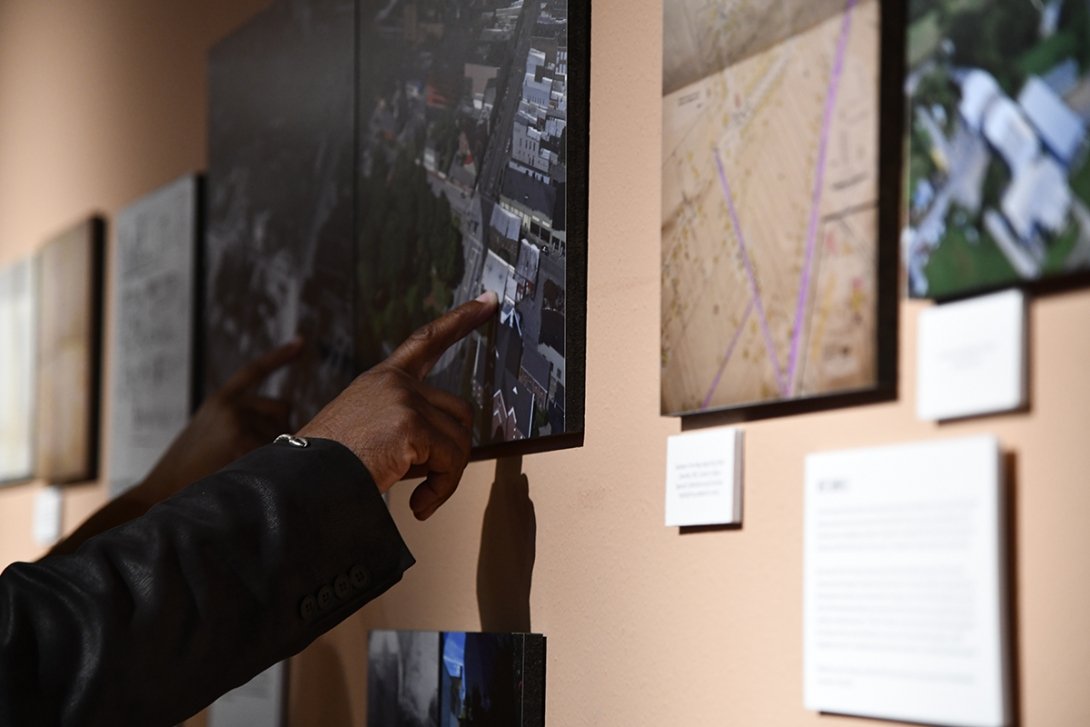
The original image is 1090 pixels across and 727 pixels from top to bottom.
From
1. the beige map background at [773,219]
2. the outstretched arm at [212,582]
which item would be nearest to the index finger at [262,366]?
the outstretched arm at [212,582]

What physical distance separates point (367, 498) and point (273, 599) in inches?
5.7

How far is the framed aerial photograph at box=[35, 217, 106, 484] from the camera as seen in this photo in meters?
3.35

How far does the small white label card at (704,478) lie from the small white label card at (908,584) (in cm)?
11

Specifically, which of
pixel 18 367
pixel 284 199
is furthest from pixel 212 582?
pixel 18 367

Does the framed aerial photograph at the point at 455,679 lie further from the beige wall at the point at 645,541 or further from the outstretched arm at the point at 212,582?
the outstretched arm at the point at 212,582

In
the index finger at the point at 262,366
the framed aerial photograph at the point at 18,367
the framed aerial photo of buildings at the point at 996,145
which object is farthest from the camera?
the framed aerial photograph at the point at 18,367

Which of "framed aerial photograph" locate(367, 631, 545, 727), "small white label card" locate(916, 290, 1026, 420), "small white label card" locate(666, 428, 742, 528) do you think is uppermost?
"small white label card" locate(916, 290, 1026, 420)

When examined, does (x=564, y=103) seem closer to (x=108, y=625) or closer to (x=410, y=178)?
(x=410, y=178)

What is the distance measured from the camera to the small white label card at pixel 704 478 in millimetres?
1390

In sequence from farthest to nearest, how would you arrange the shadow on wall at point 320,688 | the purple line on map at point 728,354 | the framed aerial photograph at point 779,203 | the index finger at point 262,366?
the index finger at point 262,366
the shadow on wall at point 320,688
the purple line on map at point 728,354
the framed aerial photograph at point 779,203

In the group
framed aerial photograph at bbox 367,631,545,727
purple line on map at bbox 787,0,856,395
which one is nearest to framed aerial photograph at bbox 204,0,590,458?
framed aerial photograph at bbox 367,631,545,727

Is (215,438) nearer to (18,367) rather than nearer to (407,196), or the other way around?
(407,196)

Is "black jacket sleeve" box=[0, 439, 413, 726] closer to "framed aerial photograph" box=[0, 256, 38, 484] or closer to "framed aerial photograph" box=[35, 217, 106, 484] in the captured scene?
"framed aerial photograph" box=[35, 217, 106, 484]

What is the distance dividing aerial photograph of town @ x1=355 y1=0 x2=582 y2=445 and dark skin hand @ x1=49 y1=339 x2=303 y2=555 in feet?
1.10
